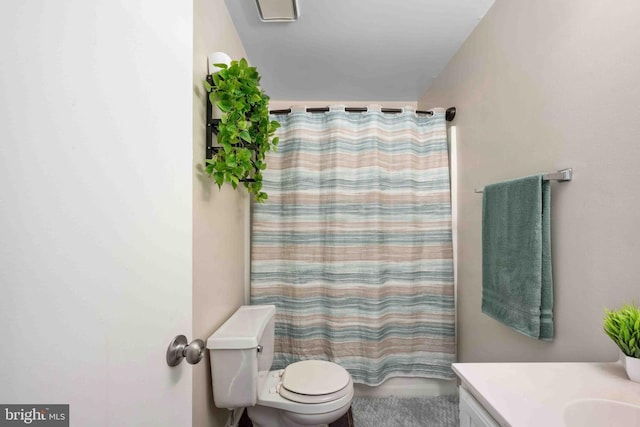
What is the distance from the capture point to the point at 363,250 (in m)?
2.03

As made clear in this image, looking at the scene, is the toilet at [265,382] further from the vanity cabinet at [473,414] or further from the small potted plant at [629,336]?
the small potted plant at [629,336]

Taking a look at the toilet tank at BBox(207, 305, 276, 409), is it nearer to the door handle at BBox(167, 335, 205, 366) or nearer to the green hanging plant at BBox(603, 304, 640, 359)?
the door handle at BBox(167, 335, 205, 366)

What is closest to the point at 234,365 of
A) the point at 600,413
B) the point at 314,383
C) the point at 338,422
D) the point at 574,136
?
the point at 314,383

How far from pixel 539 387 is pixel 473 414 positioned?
0.18 m

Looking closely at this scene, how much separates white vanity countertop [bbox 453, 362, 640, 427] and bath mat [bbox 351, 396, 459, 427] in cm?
124

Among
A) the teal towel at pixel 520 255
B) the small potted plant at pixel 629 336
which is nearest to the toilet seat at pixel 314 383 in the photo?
the teal towel at pixel 520 255

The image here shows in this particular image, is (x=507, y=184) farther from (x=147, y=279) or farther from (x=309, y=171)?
(x=147, y=279)

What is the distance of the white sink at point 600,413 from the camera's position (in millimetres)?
646

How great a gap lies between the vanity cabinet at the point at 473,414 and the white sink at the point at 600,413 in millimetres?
160

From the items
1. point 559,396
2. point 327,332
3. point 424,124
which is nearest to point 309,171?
point 424,124

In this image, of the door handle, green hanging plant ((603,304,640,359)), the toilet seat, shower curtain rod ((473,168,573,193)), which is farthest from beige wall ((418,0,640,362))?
the door handle

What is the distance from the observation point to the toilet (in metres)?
1.28

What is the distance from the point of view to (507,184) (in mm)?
1290

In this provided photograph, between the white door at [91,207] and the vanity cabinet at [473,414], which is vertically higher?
the white door at [91,207]
